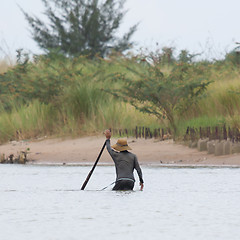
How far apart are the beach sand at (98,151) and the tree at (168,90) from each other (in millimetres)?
1235

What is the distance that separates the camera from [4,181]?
14.9 metres

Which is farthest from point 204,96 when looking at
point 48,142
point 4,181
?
point 4,181

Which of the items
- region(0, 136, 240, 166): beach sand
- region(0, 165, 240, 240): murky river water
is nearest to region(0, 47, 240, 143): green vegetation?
region(0, 136, 240, 166): beach sand

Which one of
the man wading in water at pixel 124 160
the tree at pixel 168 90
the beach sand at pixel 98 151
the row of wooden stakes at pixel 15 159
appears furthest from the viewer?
the tree at pixel 168 90

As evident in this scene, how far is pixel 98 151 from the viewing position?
19781 millimetres

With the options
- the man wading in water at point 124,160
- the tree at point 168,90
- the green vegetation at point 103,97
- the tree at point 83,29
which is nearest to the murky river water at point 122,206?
the man wading in water at point 124,160

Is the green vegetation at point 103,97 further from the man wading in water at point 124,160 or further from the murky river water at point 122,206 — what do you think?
the man wading in water at point 124,160

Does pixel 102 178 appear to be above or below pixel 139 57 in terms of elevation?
below

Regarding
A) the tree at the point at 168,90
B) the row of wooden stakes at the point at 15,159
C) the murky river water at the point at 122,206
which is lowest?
Answer: the murky river water at the point at 122,206

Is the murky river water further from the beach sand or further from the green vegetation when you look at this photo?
the green vegetation

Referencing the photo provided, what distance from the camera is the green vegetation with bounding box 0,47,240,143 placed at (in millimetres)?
20797

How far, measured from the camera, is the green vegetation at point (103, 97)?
20.8 metres

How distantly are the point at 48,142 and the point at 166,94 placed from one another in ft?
13.3

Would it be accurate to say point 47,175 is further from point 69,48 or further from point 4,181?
point 69,48
